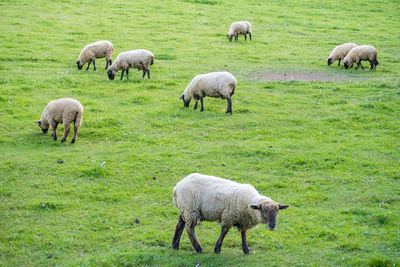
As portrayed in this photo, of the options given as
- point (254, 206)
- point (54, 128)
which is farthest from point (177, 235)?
point (54, 128)

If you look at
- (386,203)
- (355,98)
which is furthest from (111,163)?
(355,98)

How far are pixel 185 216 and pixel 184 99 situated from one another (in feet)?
35.7

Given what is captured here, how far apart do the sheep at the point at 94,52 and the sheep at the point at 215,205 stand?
1689 centimetres

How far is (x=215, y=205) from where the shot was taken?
9.79 meters

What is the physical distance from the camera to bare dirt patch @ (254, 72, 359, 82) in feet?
80.3

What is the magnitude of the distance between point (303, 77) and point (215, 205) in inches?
662

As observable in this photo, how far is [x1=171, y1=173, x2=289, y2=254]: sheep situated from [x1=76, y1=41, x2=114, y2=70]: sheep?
1689cm

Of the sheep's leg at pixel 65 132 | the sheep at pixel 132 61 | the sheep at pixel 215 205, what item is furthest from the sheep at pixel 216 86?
the sheep at pixel 215 205

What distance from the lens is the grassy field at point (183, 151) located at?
10.4 m

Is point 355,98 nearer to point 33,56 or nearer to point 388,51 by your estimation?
point 388,51

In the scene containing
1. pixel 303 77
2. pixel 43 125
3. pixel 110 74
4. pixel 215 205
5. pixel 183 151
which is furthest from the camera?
pixel 303 77

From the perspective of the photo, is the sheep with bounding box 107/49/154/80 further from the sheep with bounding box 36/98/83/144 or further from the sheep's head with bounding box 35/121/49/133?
the sheep with bounding box 36/98/83/144

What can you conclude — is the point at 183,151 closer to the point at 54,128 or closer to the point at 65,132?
the point at 65,132

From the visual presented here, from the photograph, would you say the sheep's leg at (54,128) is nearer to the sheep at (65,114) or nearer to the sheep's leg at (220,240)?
the sheep at (65,114)
